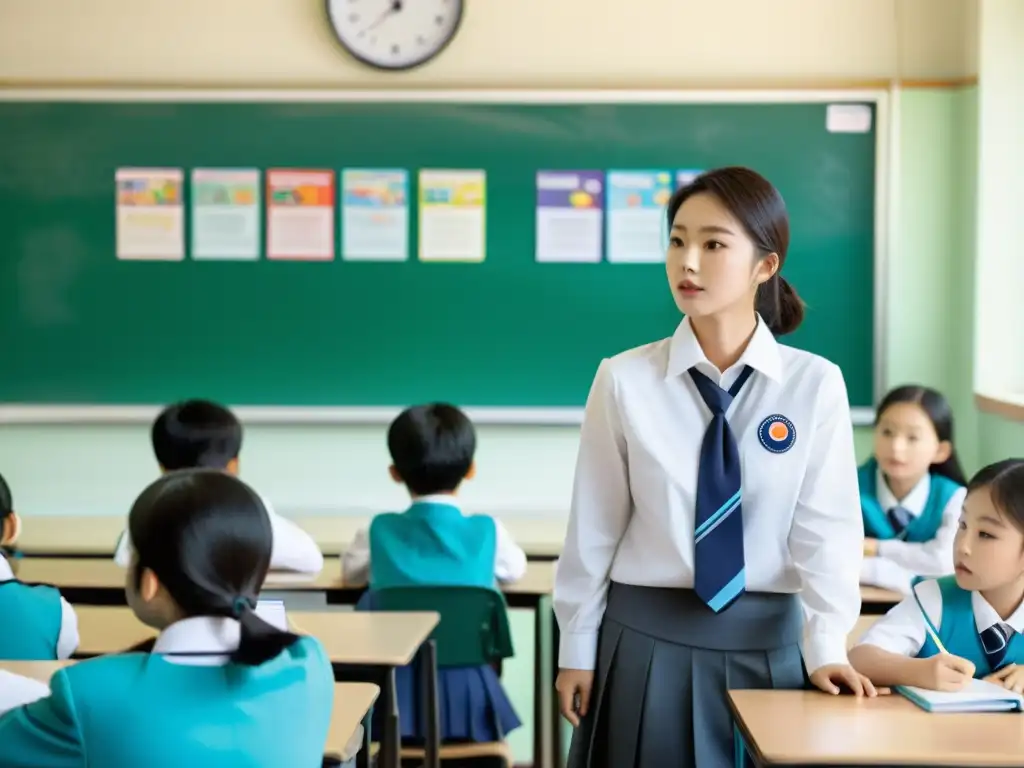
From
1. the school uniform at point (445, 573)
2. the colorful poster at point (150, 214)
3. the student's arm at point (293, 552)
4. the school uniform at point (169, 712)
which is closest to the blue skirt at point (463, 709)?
the school uniform at point (445, 573)

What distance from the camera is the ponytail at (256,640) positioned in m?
1.45

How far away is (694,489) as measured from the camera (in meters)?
1.75

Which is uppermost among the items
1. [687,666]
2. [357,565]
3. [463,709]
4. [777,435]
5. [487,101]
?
[487,101]

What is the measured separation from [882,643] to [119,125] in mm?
3214

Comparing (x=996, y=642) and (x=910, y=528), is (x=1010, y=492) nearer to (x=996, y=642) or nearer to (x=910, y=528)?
(x=996, y=642)

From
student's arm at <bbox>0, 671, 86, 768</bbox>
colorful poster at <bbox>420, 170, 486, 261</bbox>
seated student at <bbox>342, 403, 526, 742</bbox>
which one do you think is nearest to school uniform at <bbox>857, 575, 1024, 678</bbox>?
seated student at <bbox>342, 403, 526, 742</bbox>

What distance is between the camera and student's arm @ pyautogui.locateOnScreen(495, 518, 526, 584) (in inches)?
117

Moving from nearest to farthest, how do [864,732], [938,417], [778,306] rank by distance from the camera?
1. [864,732]
2. [778,306]
3. [938,417]

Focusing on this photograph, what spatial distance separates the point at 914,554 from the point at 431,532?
4.15ft

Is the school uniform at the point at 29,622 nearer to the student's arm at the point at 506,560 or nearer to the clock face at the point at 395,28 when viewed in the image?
the student's arm at the point at 506,560

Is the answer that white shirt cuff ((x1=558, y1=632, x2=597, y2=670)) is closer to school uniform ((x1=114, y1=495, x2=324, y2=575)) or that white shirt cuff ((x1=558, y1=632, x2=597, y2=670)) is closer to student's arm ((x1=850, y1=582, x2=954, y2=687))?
student's arm ((x1=850, y1=582, x2=954, y2=687))

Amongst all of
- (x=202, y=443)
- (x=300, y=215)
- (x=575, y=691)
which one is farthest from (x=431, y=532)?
(x=300, y=215)

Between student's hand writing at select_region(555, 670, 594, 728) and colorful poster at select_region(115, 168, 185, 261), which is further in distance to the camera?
colorful poster at select_region(115, 168, 185, 261)

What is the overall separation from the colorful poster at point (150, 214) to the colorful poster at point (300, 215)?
0.32m
